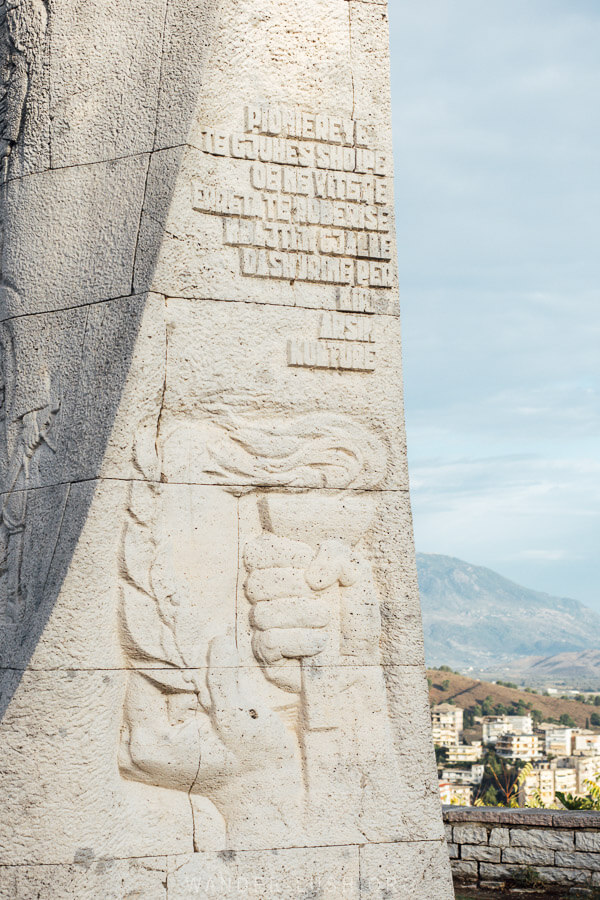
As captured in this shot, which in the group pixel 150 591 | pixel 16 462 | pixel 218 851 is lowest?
pixel 218 851

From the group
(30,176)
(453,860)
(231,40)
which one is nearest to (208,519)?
(30,176)

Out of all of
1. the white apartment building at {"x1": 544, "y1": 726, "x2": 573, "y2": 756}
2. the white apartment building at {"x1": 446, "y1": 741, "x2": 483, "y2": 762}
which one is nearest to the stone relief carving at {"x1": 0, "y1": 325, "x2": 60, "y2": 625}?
the white apartment building at {"x1": 446, "y1": 741, "x2": 483, "y2": 762}

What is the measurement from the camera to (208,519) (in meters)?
4.89

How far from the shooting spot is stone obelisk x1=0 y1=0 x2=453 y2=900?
15.1 ft

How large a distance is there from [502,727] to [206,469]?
2814 cm

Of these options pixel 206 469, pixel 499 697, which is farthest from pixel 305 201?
pixel 499 697

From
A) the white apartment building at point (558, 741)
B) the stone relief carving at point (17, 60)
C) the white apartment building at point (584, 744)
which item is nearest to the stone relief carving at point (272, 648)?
the stone relief carving at point (17, 60)

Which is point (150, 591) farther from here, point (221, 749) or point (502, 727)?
point (502, 727)

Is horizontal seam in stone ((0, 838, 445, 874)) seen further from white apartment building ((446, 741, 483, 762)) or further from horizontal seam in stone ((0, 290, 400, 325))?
white apartment building ((446, 741, 483, 762))

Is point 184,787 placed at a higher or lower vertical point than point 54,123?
lower

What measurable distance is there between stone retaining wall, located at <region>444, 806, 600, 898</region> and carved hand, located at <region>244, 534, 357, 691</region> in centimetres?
379

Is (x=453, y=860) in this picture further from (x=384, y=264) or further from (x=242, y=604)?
(x=384, y=264)

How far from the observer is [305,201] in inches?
208

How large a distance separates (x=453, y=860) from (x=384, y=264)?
5.07 meters
